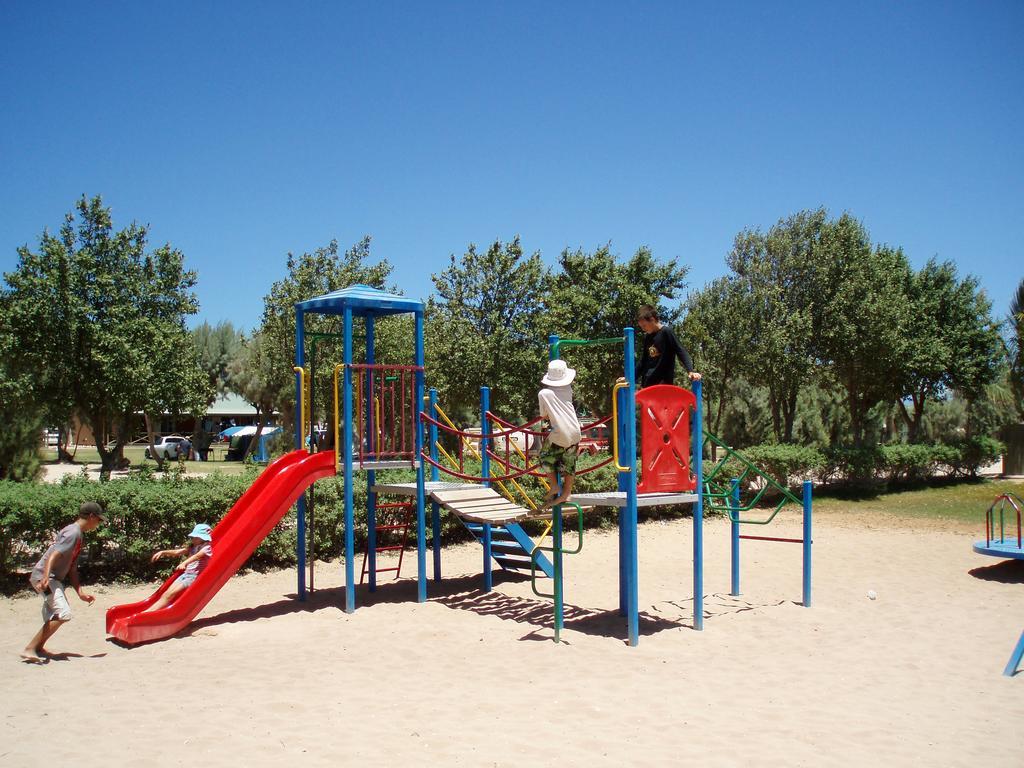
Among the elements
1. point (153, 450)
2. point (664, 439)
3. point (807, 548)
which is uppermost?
point (664, 439)

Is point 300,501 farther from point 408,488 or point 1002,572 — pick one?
point 1002,572

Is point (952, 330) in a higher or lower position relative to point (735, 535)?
higher

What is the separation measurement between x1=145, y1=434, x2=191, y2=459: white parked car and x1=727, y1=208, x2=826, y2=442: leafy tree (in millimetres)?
27901

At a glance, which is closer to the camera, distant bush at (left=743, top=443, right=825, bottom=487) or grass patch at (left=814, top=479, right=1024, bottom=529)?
grass patch at (left=814, top=479, right=1024, bottom=529)

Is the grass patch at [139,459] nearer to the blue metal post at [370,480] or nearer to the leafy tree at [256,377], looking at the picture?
the leafy tree at [256,377]

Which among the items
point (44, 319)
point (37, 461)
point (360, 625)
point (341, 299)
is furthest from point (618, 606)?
point (44, 319)

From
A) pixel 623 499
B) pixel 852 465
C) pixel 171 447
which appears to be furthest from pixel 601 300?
pixel 171 447

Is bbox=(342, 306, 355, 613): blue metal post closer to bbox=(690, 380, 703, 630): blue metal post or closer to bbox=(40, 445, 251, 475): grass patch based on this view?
bbox=(690, 380, 703, 630): blue metal post

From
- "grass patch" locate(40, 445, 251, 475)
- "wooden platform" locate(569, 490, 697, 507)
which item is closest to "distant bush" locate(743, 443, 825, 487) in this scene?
"wooden platform" locate(569, 490, 697, 507)

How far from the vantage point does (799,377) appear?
2292 cm

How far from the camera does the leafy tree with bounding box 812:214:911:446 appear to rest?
73.9ft

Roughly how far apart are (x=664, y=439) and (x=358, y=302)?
360 centimetres

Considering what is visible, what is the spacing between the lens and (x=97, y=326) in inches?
803

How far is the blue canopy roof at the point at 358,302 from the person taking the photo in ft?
29.8
